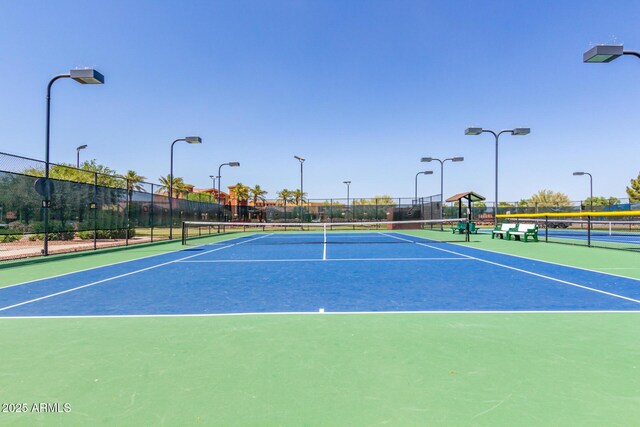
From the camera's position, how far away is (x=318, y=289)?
7.40 metres

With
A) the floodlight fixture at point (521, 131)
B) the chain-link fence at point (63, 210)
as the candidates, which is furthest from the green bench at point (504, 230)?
the chain-link fence at point (63, 210)

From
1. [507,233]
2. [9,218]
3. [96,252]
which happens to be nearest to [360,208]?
[507,233]

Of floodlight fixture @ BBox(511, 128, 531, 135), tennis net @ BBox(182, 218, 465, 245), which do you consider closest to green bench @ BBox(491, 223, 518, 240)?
tennis net @ BBox(182, 218, 465, 245)

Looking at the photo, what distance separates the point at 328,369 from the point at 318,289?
3894 millimetres

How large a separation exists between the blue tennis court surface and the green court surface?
0.61 metres

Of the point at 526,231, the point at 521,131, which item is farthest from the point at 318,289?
the point at 521,131

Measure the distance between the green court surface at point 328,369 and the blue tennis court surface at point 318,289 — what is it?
613 millimetres

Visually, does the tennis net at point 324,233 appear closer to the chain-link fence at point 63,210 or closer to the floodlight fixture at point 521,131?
the chain-link fence at point 63,210

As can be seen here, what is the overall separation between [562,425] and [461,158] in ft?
105

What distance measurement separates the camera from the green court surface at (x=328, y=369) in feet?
8.97

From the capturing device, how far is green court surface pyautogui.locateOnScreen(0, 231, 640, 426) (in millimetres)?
2734

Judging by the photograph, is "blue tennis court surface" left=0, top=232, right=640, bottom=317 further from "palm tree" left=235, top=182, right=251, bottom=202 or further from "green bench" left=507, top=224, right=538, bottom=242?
"palm tree" left=235, top=182, right=251, bottom=202

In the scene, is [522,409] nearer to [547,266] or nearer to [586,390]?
[586,390]

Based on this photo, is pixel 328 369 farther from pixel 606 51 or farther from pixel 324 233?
pixel 324 233
